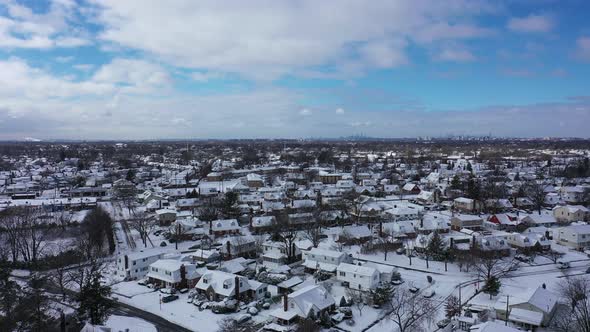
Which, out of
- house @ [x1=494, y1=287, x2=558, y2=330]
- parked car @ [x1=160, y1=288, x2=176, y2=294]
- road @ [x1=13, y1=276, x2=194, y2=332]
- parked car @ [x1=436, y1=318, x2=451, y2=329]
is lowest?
road @ [x1=13, y1=276, x2=194, y2=332]

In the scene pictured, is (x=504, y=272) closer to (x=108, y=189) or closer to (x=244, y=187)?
(x=244, y=187)

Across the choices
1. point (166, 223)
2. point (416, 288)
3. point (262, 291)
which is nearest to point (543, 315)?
point (416, 288)

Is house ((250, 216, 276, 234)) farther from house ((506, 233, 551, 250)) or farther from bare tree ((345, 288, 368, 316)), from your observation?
house ((506, 233, 551, 250))

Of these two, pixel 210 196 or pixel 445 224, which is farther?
pixel 210 196

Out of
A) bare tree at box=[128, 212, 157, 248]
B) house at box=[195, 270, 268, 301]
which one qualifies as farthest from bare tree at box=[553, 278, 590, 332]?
bare tree at box=[128, 212, 157, 248]

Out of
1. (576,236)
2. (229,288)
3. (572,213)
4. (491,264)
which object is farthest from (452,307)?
(572,213)

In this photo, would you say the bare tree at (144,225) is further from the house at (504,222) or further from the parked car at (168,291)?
the house at (504,222)

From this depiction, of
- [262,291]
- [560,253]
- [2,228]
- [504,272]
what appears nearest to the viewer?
[262,291]
